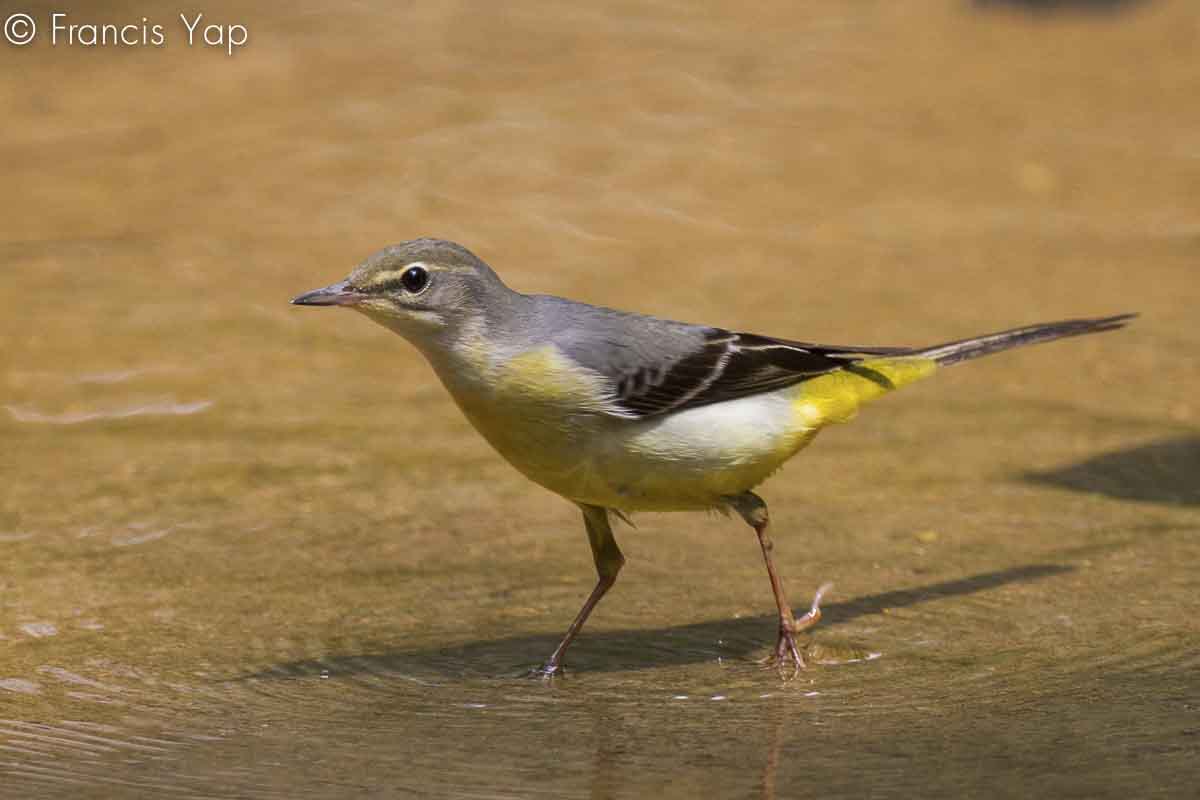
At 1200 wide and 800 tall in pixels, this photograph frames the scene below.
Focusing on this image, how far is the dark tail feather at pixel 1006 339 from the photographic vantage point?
762cm

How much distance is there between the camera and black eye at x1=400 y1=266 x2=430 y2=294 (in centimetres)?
645

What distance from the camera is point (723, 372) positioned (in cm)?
694

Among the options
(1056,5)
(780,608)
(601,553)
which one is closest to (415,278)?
(601,553)

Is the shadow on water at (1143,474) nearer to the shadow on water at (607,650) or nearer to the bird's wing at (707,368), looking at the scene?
the shadow on water at (607,650)

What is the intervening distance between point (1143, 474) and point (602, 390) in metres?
4.10

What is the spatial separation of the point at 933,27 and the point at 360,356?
433 inches

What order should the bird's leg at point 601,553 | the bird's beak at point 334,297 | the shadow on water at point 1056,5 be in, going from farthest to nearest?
the shadow on water at point 1056,5, the bird's leg at point 601,553, the bird's beak at point 334,297

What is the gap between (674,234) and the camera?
1496cm

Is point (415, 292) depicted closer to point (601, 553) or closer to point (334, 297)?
point (334, 297)

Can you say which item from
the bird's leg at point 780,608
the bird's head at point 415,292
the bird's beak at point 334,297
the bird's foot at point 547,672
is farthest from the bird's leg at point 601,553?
the bird's beak at point 334,297

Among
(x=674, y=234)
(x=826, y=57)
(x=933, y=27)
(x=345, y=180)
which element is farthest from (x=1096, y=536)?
(x=933, y=27)

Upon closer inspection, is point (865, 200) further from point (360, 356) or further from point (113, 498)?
point (113, 498)

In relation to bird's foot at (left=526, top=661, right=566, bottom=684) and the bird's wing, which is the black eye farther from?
bird's foot at (left=526, top=661, right=566, bottom=684)

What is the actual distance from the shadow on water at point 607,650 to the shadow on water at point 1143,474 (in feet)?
6.21
